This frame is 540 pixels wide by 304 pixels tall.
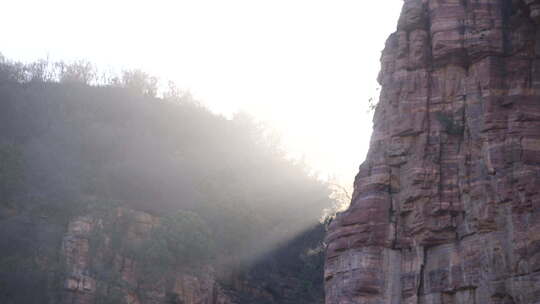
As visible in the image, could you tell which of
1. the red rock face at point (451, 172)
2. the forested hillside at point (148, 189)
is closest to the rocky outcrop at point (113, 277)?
the forested hillside at point (148, 189)

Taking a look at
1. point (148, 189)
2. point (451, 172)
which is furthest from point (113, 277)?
point (451, 172)

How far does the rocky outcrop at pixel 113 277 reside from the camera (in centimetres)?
4747

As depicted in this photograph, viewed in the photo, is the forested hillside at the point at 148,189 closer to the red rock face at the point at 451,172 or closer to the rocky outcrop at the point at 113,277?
the rocky outcrop at the point at 113,277

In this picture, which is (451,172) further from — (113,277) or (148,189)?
(148,189)

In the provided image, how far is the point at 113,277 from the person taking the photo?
48.8 meters

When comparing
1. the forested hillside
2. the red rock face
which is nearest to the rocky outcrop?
the forested hillside

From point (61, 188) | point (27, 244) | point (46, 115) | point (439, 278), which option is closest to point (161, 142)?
point (46, 115)

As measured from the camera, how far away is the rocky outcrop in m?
47.5

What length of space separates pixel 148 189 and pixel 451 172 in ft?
125

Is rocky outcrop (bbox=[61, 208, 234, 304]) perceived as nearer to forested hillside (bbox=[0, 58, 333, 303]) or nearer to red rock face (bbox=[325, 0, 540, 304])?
forested hillside (bbox=[0, 58, 333, 303])

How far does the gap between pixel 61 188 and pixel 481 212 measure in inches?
1462

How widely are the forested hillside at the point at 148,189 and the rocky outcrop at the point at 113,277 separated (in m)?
0.21

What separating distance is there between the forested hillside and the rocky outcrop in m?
0.21

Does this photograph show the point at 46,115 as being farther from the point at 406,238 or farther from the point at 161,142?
the point at 406,238
